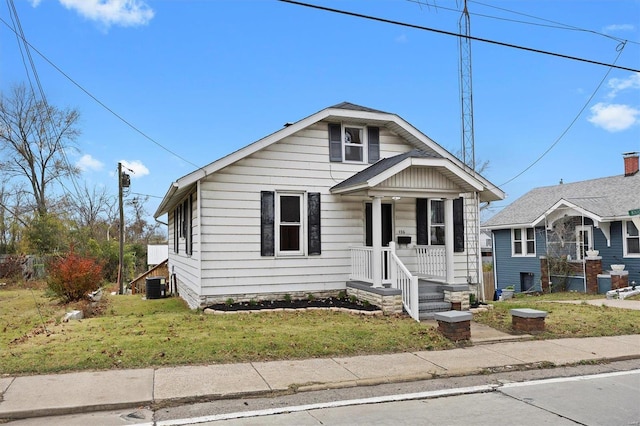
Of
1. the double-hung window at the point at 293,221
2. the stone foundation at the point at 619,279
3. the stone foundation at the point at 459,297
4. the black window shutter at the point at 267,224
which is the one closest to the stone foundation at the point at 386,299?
the stone foundation at the point at 459,297

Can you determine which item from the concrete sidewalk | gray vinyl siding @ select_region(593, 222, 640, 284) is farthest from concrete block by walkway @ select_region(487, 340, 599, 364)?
gray vinyl siding @ select_region(593, 222, 640, 284)

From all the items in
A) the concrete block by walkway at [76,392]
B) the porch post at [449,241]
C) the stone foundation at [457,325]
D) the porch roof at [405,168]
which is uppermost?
the porch roof at [405,168]

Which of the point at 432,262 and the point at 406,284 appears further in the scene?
the point at 432,262

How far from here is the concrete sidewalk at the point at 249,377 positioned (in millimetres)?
5328

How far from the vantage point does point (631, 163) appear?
76.9ft

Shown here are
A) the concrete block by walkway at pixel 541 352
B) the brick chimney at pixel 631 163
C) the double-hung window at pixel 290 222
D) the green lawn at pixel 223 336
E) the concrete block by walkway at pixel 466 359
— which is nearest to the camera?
the concrete block by walkway at pixel 466 359

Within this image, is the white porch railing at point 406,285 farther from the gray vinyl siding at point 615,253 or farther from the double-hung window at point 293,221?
the gray vinyl siding at point 615,253

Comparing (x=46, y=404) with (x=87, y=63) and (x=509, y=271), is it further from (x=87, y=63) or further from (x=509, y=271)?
(x=509, y=271)

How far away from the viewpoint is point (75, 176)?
111 ft

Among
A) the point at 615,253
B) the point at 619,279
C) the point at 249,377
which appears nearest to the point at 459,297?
the point at 249,377

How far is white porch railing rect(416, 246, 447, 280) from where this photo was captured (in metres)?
12.5

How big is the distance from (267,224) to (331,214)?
1745mm

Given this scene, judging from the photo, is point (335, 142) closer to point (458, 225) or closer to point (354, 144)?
point (354, 144)

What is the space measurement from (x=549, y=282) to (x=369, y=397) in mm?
19876
